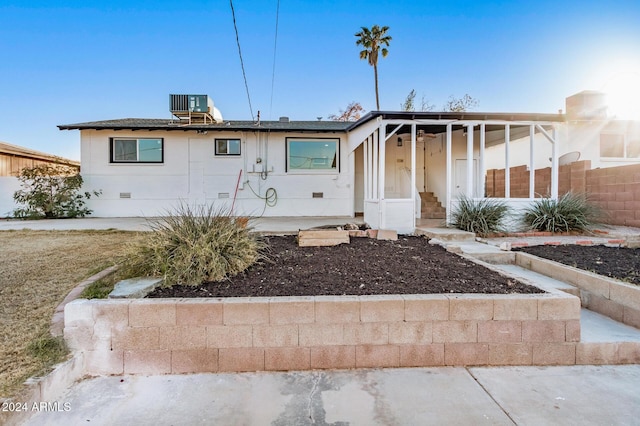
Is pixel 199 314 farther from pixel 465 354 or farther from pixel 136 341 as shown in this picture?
pixel 465 354

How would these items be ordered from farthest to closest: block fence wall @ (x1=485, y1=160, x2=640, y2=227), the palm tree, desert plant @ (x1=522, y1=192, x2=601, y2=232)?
the palm tree < block fence wall @ (x1=485, y1=160, x2=640, y2=227) < desert plant @ (x1=522, y1=192, x2=601, y2=232)

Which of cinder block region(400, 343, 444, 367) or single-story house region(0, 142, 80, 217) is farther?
single-story house region(0, 142, 80, 217)

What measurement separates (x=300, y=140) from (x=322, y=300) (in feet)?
31.1

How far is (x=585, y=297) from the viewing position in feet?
11.7

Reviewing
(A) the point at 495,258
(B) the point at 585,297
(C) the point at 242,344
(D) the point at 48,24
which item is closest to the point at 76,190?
(D) the point at 48,24

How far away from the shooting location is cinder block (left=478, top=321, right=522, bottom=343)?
257 cm

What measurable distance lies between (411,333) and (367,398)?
0.65m

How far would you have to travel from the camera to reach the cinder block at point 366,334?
254 centimetres

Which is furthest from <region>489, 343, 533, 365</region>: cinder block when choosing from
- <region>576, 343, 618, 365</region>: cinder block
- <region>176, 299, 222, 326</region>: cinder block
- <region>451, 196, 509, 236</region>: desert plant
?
<region>451, 196, 509, 236</region>: desert plant

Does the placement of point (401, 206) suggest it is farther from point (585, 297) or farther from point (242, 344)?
point (242, 344)

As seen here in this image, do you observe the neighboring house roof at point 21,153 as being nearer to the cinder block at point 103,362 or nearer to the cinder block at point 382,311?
the cinder block at point 103,362

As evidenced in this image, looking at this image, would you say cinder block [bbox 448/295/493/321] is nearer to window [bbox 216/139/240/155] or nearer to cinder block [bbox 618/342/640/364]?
cinder block [bbox 618/342/640/364]

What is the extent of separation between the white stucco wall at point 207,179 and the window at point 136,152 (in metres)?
0.19

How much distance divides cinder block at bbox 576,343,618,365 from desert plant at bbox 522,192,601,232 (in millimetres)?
4959
